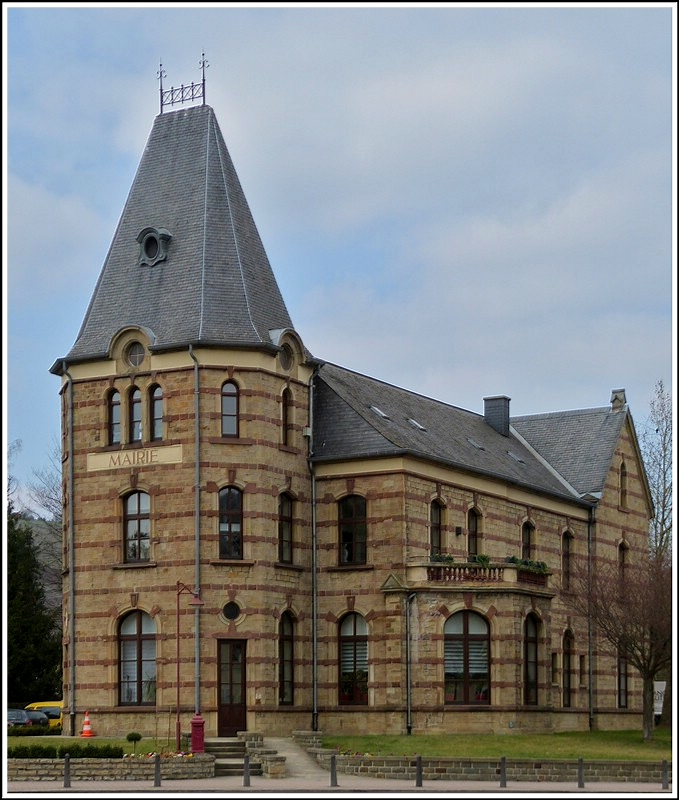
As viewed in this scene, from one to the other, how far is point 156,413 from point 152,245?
6110 millimetres

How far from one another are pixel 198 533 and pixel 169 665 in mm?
4103

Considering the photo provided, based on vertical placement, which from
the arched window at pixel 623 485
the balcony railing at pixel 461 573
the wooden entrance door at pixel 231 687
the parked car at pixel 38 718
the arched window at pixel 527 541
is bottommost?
the parked car at pixel 38 718

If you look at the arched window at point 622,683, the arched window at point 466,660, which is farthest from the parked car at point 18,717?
the arched window at point 622,683

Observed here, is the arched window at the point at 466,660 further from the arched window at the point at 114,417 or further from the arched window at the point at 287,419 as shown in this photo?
the arched window at the point at 114,417

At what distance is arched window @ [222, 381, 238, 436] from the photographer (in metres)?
48.3

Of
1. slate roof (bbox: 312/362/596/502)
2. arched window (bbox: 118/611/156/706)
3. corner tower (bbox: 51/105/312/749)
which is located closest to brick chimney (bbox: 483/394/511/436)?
slate roof (bbox: 312/362/596/502)

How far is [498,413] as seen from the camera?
68438 millimetres

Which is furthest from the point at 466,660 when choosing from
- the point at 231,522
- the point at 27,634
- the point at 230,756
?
the point at 27,634

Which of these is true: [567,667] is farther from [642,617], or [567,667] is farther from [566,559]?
[642,617]

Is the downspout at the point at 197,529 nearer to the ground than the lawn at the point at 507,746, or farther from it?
farther from it

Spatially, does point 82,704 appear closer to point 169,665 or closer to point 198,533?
point 169,665

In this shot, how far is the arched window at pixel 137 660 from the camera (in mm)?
47406

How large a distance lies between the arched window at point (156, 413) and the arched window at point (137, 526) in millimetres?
1919

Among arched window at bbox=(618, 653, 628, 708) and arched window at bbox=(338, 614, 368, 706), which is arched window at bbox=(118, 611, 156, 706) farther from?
arched window at bbox=(618, 653, 628, 708)
